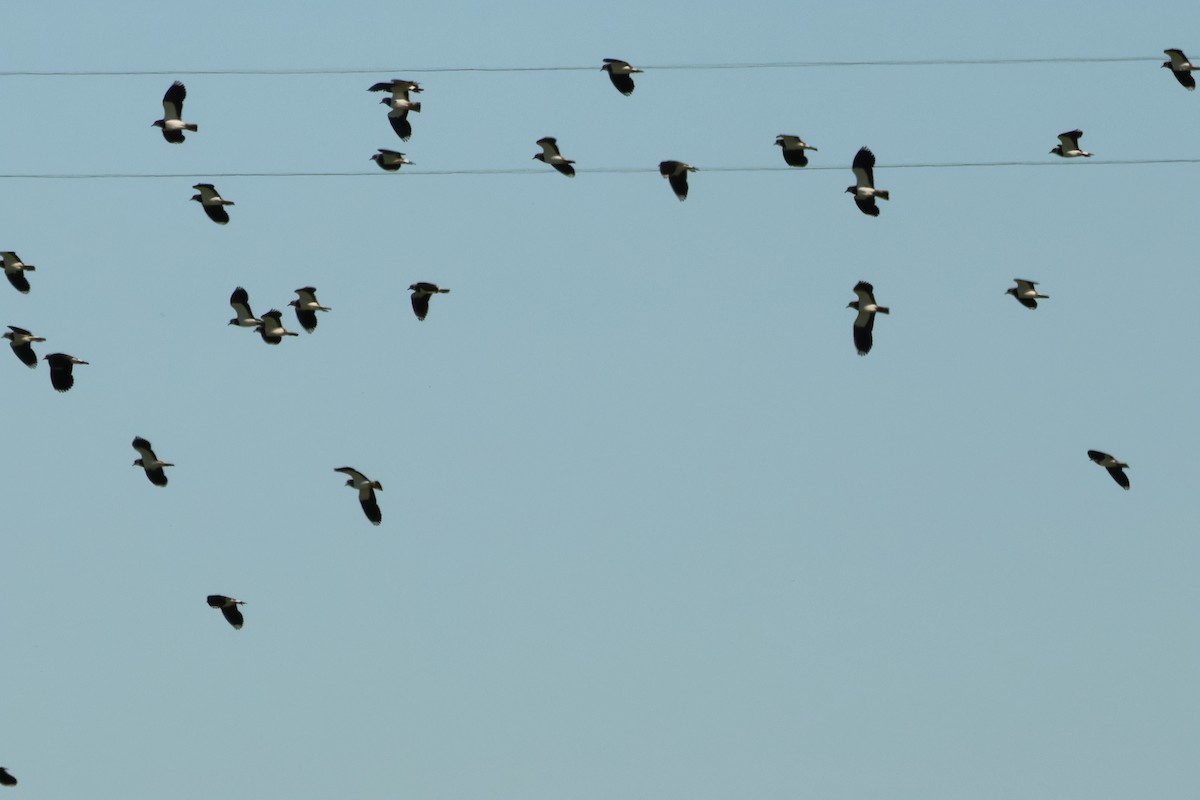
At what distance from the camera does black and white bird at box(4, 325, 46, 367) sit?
65.5 metres

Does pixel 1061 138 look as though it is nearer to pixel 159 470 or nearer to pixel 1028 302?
pixel 1028 302

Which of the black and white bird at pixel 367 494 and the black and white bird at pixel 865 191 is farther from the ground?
the black and white bird at pixel 865 191

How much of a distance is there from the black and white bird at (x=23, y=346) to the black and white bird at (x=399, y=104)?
8498mm

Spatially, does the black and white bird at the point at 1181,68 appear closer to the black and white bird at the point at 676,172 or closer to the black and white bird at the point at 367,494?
the black and white bird at the point at 676,172

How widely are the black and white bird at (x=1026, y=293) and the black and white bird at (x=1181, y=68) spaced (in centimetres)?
513

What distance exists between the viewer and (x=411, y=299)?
64812 mm

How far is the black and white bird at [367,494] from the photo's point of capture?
65750 mm

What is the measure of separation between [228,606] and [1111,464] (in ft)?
57.7

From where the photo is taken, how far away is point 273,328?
213 ft

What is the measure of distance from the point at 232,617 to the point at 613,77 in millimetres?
14918

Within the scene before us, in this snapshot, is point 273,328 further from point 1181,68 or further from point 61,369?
point 1181,68

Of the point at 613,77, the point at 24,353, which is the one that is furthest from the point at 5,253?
the point at 613,77

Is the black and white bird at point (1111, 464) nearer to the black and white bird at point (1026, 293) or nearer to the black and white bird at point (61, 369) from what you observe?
the black and white bird at point (1026, 293)

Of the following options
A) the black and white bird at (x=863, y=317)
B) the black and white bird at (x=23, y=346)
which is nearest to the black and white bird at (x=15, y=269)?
the black and white bird at (x=23, y=346)
